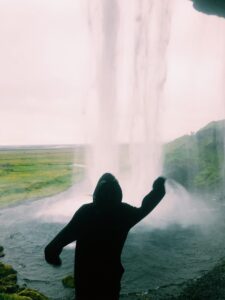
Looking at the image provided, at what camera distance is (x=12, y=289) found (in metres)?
12.7

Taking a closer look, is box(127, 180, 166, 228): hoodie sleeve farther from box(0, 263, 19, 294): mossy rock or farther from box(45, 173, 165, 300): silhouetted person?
box(0, 263, 19, 294): mossy rock

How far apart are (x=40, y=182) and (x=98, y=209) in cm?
5607

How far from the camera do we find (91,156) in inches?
1435

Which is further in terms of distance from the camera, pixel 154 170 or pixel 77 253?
pixel 154 170

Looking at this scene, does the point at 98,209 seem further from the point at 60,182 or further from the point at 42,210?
the point at 60,182

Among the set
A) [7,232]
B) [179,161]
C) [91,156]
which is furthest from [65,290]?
[179,161]

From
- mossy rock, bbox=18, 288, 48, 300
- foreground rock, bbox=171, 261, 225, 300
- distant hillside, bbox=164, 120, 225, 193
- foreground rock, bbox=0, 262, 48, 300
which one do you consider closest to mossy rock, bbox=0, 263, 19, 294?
foreground rock, bbox=0, 262, 48, 300

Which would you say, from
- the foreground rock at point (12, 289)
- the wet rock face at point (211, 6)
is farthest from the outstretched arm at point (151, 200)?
the wet rock face at point (211, 6)

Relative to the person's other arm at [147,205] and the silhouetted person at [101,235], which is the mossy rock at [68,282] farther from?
the person's other arm at [147,205]

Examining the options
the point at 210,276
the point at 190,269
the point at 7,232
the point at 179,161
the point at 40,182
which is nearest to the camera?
the point at 210,276

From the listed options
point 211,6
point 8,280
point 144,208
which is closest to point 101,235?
point 144,208

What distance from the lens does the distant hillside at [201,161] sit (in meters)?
46.3

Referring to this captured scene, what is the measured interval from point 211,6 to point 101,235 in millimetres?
→ 16367

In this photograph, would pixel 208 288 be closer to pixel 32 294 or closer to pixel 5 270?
pixel 32 294
